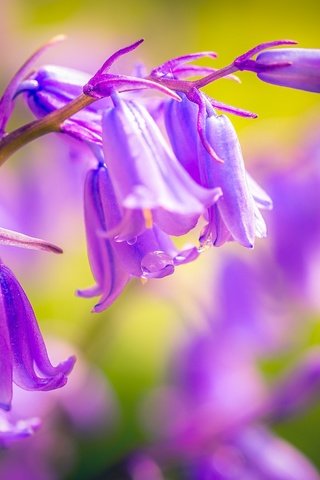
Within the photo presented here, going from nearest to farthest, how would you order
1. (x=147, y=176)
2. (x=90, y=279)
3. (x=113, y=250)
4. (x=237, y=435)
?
(x=147, y=176) < (x=113, y=250) < (x=237, y=435) < (x=90, y=279)

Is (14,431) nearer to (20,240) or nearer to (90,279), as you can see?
(20,240)

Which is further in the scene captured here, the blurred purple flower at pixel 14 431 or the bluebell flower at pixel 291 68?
the blurred purple flower at pixel 14 431

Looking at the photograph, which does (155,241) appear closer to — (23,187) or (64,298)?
(23,187)

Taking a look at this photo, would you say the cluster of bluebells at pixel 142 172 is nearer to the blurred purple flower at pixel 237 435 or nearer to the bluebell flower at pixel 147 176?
the bluebell flower at pixel 147 176

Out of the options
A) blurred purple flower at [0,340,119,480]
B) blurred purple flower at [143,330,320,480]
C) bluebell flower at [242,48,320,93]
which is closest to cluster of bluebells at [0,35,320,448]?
bluebell flower at [242,48,320,93]

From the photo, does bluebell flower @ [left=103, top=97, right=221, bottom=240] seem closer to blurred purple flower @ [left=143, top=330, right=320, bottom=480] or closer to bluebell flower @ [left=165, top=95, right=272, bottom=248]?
bluebell flower @ [left=165, top=95, right=272, bottom=248]


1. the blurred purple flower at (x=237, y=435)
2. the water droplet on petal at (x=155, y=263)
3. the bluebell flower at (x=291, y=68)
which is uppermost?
the bluebell flower at (x=291, y=68)

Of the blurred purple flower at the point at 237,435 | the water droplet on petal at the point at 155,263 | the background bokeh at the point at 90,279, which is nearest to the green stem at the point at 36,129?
the water droplet on petal at the point at 155,263

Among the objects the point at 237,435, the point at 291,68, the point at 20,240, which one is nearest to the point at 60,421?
the point at 237,435
